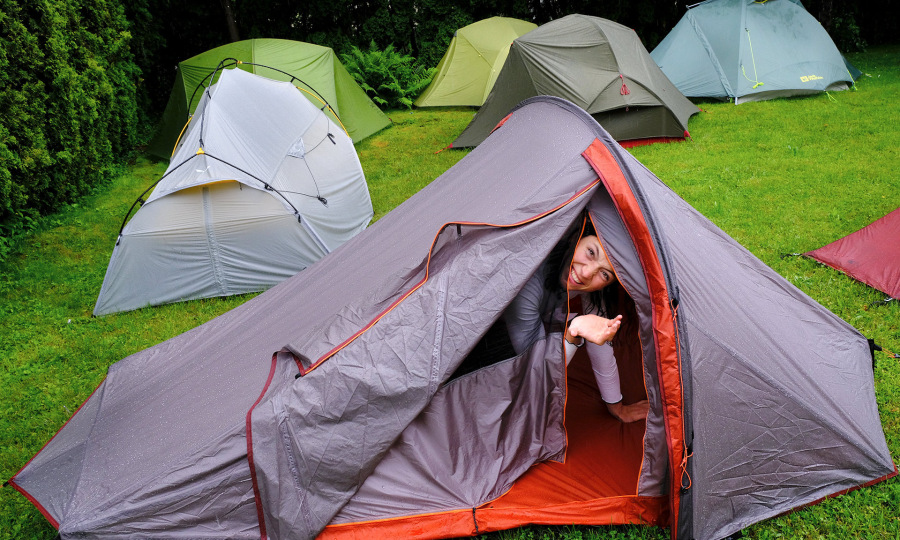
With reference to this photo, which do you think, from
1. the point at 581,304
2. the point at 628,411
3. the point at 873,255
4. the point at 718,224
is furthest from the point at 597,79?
the point at 628,411

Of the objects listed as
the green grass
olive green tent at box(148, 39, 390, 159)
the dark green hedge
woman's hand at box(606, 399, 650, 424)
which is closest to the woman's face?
woman's hand at box(606, 399, 650, 424)

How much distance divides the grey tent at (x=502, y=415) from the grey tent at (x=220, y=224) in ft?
7.10

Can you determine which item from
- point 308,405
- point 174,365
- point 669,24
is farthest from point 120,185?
point 669,24

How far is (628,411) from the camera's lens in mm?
3115

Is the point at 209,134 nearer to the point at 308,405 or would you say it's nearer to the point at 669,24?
the point at 308,405

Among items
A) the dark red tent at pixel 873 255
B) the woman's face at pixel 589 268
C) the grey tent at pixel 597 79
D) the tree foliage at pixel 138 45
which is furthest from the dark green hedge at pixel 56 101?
the dark red tent at pixel 873 255

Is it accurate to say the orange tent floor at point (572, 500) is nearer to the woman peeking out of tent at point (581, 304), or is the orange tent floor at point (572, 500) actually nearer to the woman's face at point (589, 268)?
the woman peeking out of tent at point (581, 304)

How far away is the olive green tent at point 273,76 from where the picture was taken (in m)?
8.57

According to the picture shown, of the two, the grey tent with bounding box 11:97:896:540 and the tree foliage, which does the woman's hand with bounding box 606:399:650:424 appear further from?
the tree foliage

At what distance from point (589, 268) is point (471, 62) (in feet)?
28.9

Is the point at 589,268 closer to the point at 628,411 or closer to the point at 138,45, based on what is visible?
the point at 628,411

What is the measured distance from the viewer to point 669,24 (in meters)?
12.9

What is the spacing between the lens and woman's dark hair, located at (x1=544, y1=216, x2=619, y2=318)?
9.52 feet

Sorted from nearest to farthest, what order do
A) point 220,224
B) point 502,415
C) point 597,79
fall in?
point 502,415, point 220,224, point 597,79
